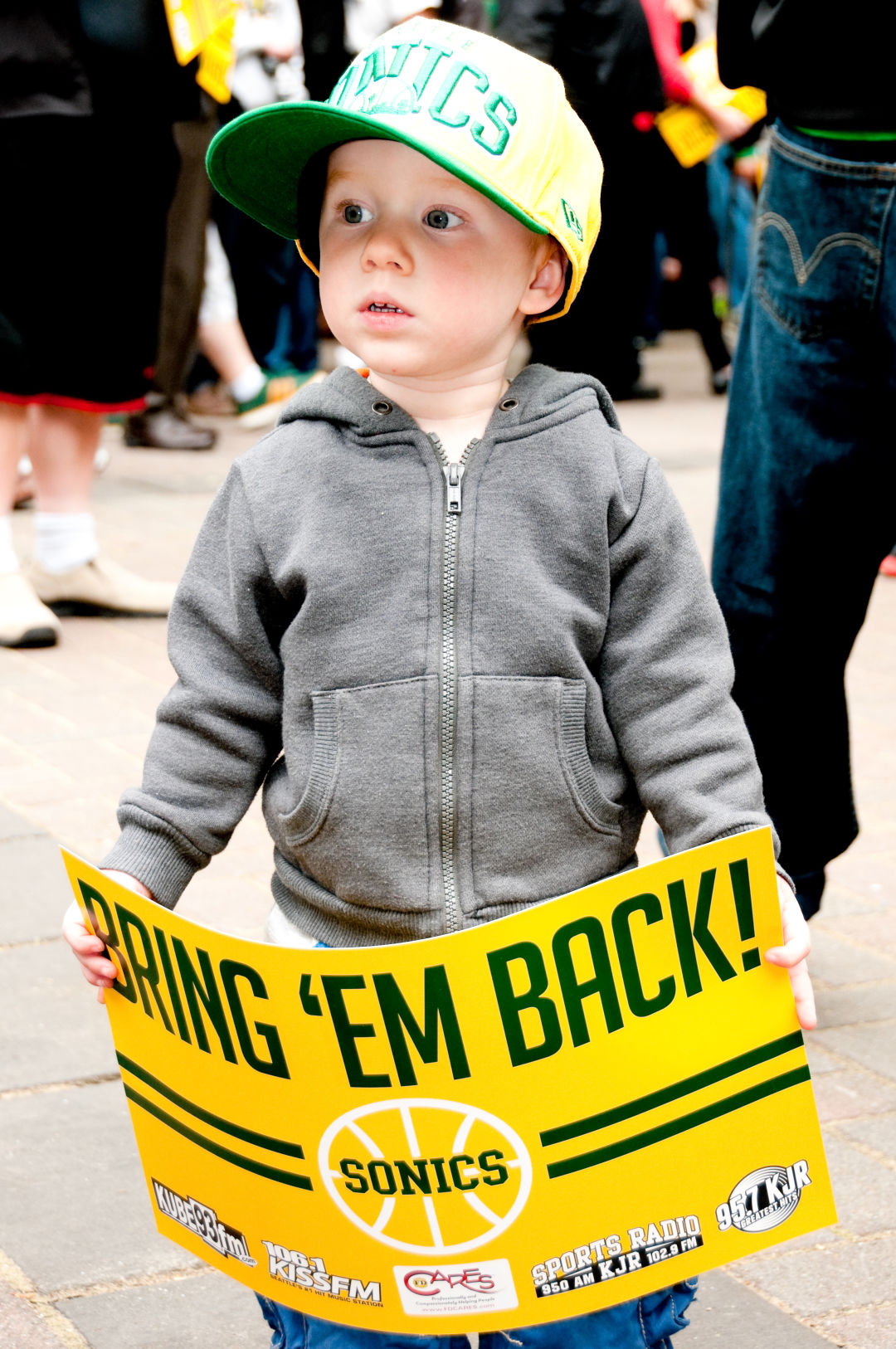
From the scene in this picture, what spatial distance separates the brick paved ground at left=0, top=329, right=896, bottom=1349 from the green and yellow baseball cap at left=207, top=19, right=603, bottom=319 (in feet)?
3.87

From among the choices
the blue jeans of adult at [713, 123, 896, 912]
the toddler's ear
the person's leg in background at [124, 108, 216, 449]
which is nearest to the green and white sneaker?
the person's leg in background at [124, 108, 216, 449]

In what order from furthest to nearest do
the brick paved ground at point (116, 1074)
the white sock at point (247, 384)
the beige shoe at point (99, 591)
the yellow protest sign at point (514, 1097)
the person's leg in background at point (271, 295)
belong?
the person's leg in background at point (271, 295) → the white sock at point (247, 384) → the beige shoe at point (99, 591) → the brick paved ground at point (116, 1074) → the yellow protest sign at point (514, 1097)

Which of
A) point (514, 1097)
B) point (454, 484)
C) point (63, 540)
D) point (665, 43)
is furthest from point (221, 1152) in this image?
point (665, 43)

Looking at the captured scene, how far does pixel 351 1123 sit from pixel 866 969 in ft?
5.53

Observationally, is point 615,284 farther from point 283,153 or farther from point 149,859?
point 149,859

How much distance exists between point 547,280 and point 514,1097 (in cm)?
77

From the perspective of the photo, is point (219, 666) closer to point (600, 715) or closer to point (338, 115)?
point (600, 715)

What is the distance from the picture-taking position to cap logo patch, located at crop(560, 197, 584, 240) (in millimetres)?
1738

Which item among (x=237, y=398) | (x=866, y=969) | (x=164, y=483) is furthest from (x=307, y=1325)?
(x=237, y=398)

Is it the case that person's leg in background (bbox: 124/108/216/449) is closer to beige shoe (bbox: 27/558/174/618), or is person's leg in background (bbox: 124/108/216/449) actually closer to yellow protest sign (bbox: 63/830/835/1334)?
beige shoe (bbox: 27/558/174/618)

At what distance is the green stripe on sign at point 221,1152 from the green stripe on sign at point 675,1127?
22 cm

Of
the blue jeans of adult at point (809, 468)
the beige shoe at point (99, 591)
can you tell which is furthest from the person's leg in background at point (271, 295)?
the blue jeans of adult at point (809, 468)

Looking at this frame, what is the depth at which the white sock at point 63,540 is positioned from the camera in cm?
488

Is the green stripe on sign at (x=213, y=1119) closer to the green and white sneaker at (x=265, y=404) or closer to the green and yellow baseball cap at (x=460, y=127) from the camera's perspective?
the green and yellow baseball cap at (x=460, y=127)
